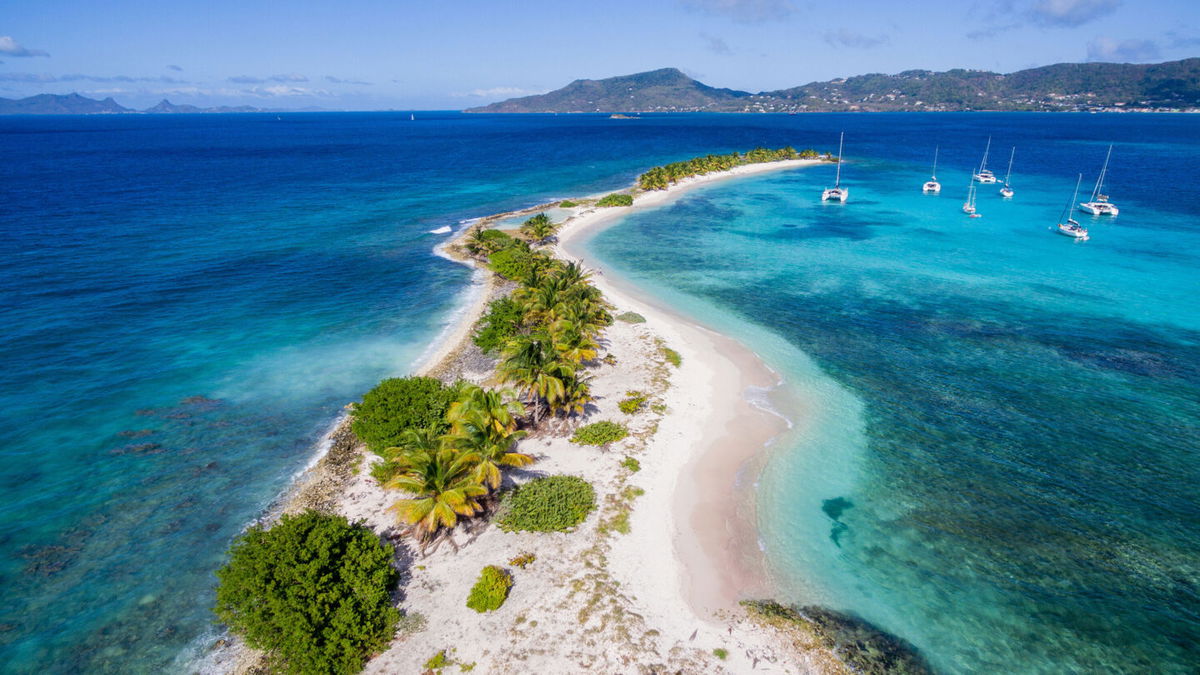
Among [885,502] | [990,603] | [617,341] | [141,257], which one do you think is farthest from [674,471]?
[141,257]

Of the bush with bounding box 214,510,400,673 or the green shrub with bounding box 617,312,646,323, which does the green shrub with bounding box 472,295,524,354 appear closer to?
the green shrub with bounding box 617,312,646,323

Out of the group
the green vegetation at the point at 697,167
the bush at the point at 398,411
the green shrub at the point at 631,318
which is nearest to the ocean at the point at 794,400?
the bush at the point at 398,411

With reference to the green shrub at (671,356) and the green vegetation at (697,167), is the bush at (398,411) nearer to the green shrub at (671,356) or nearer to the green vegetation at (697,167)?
the green shrub at (671,356)

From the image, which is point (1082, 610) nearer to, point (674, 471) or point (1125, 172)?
point (674, 471)

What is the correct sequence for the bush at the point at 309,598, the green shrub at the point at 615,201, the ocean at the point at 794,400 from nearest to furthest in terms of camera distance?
1. the bush at the point at 309,598
2. the ocean at the point at 794,400
3. the green shrub at the point at 615,201

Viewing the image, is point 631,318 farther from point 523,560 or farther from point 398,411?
point 523,560

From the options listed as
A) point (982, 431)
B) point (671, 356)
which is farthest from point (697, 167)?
point (982, 431)
